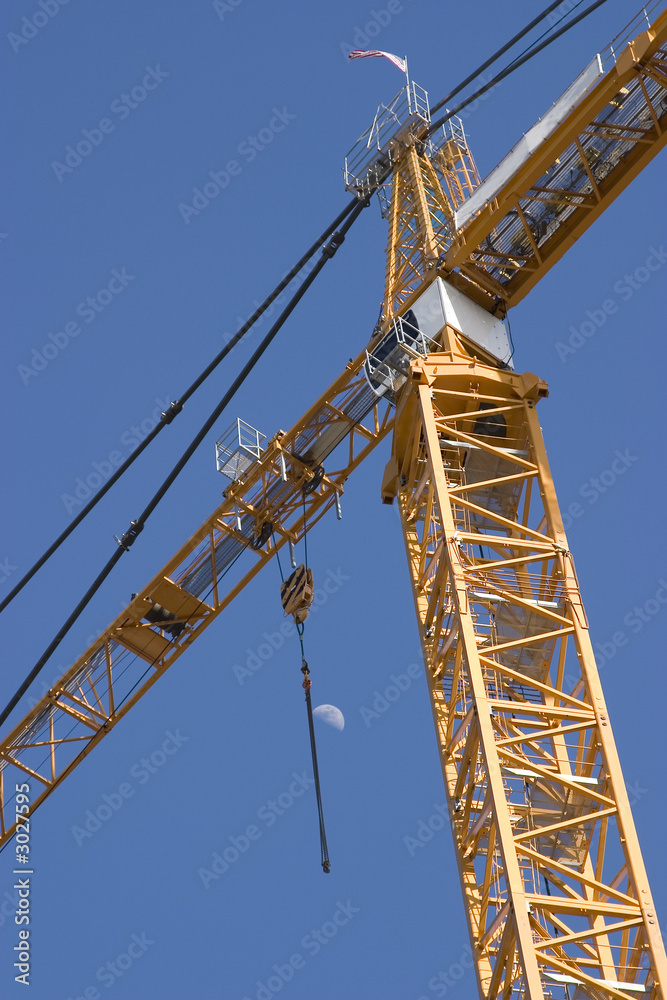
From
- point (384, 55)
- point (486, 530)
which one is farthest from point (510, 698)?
point (384, 55)

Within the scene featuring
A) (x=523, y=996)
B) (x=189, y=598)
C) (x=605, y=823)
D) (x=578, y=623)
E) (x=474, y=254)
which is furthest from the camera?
(x=189, y=598)

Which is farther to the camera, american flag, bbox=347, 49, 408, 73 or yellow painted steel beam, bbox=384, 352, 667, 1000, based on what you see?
american flag, bbox=347, 49, 408, 73

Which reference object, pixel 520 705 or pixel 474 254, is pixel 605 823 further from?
pixel 474 254

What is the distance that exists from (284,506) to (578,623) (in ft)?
26.5

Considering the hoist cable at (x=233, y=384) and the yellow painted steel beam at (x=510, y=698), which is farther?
the hoist cable at (x=233, y=384)

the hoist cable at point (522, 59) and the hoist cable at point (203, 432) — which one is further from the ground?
the hoist cable at point (522, 59)

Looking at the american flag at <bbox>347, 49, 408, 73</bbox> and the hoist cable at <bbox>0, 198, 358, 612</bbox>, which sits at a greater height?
the american flag at <bbox>347, 49, 408, 73</bbox>

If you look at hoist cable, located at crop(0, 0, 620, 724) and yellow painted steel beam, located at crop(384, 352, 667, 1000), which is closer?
yellow painted steel beam, located at crop(384, 352, 667, 1000)

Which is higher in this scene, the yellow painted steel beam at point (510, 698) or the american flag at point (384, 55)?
the american flag at point (384, 55)

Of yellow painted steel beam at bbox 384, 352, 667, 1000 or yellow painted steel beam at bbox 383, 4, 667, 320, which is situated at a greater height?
yellow painted steel beam at bbox 383, 4, 667, 320

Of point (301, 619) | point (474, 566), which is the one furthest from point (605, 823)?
point (301, 619)

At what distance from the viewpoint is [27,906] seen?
111ft

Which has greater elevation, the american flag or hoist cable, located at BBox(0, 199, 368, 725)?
the american flag

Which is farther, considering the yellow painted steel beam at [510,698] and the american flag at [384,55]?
the american flag at [384,55]
